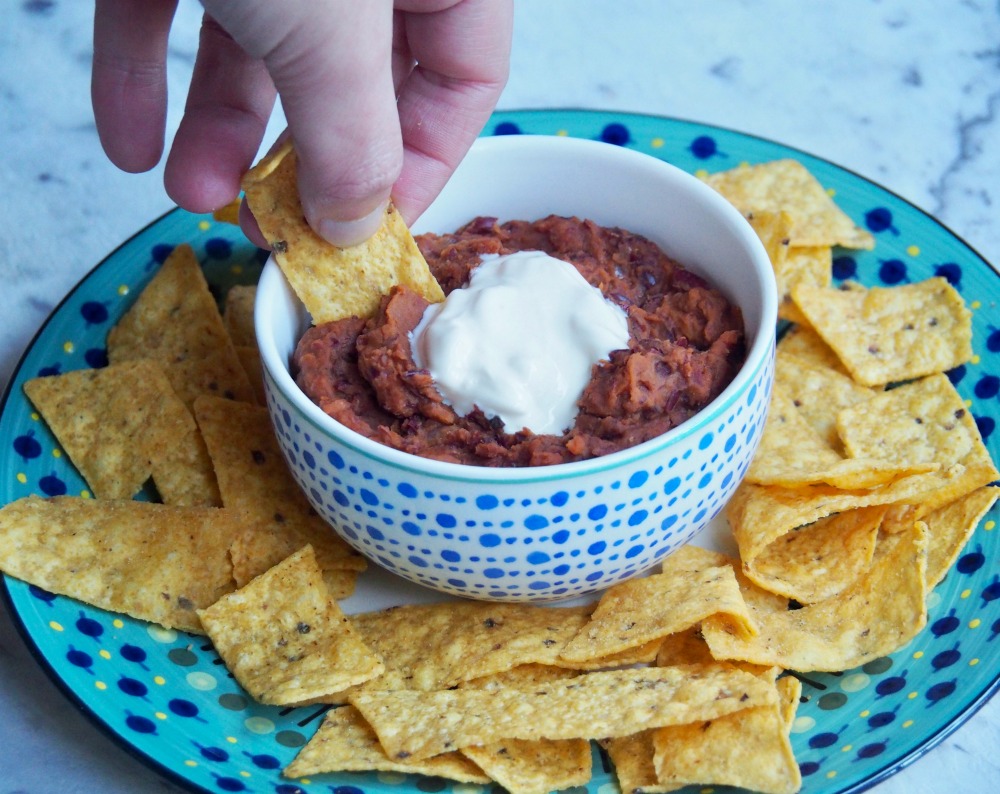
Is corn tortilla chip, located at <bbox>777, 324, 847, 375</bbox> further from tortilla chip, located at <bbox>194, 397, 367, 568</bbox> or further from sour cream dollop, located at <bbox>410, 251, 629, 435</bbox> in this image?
tortilla chip, located at <bbox>194, 397, 367, 568</bbox>

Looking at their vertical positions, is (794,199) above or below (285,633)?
above

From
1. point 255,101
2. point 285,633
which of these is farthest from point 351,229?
point 285,633

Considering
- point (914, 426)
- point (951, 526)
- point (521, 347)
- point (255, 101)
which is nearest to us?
point (521, 347)

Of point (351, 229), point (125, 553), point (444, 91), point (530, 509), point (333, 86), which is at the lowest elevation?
point (125, 553)

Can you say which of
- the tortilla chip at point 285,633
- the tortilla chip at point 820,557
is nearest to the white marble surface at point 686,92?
the tortilla chip at point 285,633

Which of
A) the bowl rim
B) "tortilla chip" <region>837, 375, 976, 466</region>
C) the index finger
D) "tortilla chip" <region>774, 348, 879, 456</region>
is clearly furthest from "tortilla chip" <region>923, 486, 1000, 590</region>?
the index finger

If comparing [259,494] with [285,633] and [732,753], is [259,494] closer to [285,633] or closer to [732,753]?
[285,633]

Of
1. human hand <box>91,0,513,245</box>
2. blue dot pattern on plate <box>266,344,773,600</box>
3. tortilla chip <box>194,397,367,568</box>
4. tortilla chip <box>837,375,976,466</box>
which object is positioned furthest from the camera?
tortilla chip <box>837,375,976,466</box>
